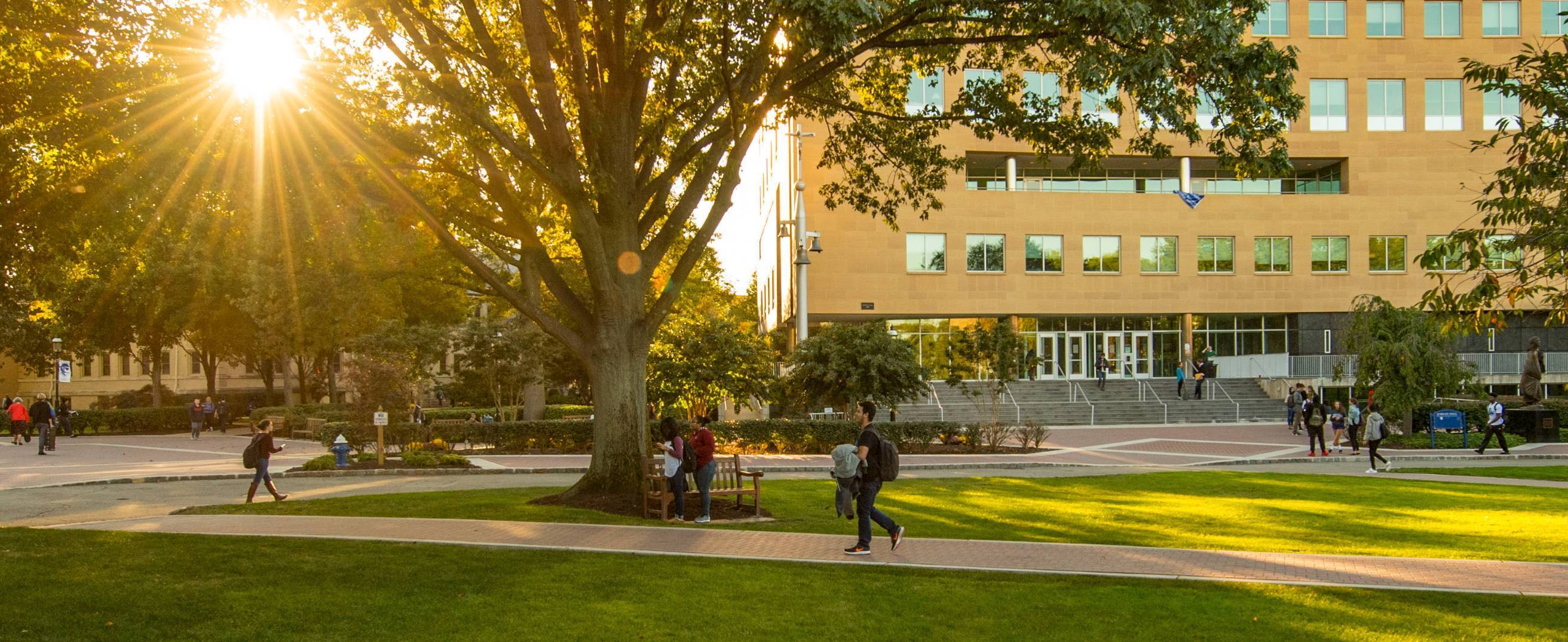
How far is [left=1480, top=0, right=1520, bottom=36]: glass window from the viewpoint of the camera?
167 ft

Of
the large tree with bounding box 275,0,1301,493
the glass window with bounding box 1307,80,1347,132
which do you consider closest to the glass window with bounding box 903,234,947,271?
the glass window with bounding box 1307,80,1347,132

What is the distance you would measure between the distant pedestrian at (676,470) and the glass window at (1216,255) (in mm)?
42476

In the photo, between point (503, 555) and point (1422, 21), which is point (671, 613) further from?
point (1422, 21)

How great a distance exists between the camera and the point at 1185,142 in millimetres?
47906

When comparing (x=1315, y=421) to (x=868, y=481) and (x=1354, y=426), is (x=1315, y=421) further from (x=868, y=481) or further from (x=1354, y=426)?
(x=868, y=481)

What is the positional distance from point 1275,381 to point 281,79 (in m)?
43.3

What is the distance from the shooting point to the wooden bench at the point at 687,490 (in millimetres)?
14148

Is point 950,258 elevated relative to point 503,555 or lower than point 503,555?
elevated

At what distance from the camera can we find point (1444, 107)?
168 ft

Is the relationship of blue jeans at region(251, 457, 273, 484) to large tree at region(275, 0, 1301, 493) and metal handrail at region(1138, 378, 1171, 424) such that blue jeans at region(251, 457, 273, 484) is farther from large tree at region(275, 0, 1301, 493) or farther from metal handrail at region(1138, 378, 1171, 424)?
metal handrail at region(1138, 378, 1171, 424)

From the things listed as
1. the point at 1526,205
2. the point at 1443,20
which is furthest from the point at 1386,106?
the point at 1526,205

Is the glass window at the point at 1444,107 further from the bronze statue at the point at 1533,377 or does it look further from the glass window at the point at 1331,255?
the bronze statue at the point at 1533,377

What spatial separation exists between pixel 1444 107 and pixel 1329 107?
210 inches

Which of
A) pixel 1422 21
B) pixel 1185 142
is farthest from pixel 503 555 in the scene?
pixel 1422 21
